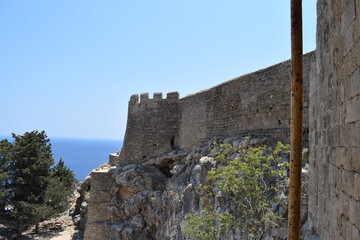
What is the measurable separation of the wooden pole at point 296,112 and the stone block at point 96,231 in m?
16.1

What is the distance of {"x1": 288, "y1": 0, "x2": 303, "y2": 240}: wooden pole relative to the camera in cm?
412

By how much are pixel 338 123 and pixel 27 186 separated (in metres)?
22.9

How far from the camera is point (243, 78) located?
44.1ft

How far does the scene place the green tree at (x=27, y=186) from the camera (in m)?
21.0

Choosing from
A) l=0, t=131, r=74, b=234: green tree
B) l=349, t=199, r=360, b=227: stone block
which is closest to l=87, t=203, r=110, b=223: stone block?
l=0, t=131, r=74, b=234: green tree

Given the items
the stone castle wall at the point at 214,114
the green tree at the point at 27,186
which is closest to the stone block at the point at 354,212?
the stone castle wall at the point at 214,114

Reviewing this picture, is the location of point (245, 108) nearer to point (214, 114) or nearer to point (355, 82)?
point (214, 114)

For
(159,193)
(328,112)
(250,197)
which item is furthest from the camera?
(159,193)

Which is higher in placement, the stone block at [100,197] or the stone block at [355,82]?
the stone block at [355,82]

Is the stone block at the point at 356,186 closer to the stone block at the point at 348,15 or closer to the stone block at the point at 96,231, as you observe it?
the stone block at the point at 348,15

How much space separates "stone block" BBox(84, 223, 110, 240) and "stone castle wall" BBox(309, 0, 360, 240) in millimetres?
15318

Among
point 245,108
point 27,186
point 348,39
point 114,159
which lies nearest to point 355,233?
point 348,39

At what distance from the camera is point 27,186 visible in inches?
888

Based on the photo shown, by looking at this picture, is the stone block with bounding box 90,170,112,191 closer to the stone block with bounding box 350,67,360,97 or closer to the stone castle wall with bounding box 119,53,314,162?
the stone castle wall with bounding box 119,53,314,162
